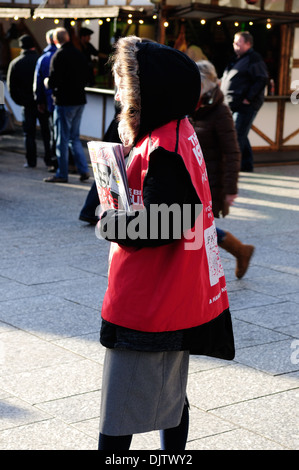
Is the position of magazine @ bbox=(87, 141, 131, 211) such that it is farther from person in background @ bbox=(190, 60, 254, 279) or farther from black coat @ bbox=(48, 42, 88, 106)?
black coat @ bbox=(48, 42, 88, 106)

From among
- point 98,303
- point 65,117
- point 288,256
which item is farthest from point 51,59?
point 98,303

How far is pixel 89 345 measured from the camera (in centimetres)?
476

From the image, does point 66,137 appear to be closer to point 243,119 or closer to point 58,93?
point 58,93

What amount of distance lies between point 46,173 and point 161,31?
319 cm

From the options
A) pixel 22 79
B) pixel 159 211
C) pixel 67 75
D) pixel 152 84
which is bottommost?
pixel 22 79

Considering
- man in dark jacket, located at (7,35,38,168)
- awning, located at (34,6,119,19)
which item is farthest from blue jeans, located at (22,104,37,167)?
awning, located at (34,6,119,19)

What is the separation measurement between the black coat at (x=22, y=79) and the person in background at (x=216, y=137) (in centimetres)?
664

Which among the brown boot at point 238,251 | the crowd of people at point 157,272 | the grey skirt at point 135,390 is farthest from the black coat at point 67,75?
the grey skirt at point 135,390

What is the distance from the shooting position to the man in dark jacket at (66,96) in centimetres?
1079

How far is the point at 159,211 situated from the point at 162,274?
0.78 feet

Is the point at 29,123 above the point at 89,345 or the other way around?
the other way around

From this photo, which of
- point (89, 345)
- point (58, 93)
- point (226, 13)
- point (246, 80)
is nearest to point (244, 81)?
point (246, 80)

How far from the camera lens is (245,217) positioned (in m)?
9.19

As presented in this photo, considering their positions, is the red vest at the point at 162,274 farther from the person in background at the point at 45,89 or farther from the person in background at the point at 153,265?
the person in background at the point at 45,89
